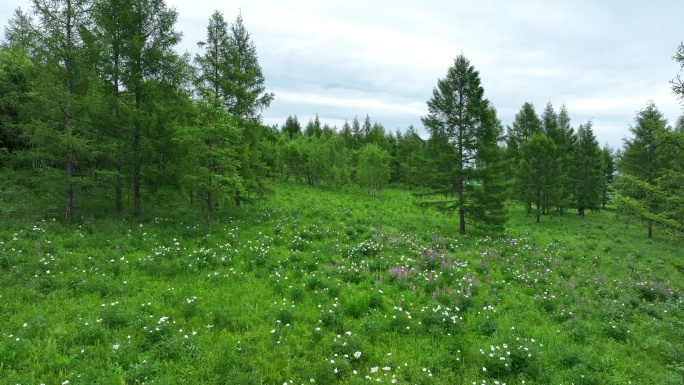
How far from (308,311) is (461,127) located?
16.7 meters

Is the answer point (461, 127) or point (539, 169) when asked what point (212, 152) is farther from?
point (539, 169)

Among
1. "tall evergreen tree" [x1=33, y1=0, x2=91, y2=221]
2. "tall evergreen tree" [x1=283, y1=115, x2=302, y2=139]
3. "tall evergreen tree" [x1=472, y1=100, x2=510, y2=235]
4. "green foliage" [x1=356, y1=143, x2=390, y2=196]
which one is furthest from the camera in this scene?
"tall evergreen tree" [x1=283, y1=115, x2=302, y2=139]

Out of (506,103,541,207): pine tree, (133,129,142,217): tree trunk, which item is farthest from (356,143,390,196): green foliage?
(133,129,142,217): tree trunk

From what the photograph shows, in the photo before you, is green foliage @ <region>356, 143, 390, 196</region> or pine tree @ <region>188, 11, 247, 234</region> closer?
pine tree @ <region>188, 11, 247, 234</region>

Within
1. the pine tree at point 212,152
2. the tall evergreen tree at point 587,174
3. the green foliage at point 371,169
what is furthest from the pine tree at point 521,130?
the pine tree at point 212,152

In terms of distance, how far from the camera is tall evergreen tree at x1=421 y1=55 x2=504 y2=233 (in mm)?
20094

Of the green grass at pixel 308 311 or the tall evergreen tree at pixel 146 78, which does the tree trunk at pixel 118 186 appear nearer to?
the tall evergreen tree at pixel 146 78

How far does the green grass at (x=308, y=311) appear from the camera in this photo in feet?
20.7

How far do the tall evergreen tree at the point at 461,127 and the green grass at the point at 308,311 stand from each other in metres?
6.10

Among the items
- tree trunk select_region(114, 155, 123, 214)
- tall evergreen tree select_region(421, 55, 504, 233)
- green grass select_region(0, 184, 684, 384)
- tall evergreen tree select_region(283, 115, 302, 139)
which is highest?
tall evergreen tree select_region(283, 115, 302, 139)

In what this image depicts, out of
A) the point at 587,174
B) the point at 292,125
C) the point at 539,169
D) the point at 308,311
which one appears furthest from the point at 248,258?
the point at 292,125

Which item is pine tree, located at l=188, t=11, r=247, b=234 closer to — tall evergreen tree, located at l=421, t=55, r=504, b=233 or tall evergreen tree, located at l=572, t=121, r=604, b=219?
tall evergreen tree, located at l=421, t=55, r=504, b=233

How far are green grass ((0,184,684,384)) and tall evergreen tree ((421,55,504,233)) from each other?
610cm

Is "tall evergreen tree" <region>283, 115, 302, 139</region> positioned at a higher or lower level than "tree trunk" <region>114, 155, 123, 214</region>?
higher
